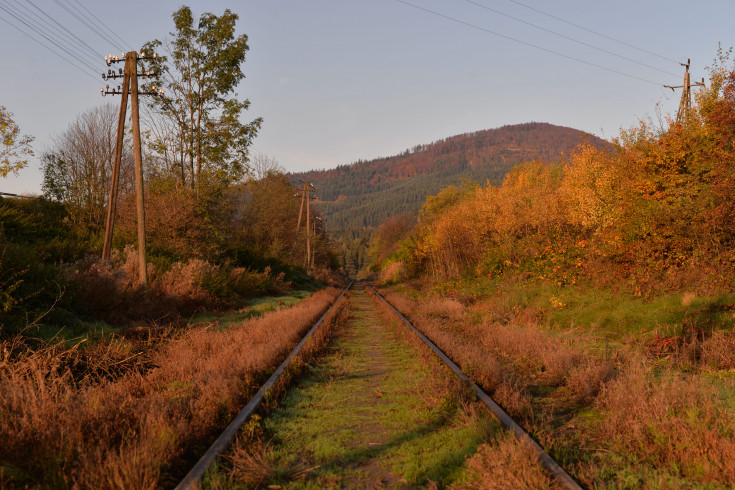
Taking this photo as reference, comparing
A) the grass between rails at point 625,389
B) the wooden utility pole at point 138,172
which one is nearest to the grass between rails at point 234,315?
the wooden utility pole at point 138,172

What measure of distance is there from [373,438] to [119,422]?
2388 mm

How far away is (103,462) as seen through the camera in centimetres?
321

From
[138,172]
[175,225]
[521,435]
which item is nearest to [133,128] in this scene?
[138,172]

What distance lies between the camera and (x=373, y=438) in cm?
426

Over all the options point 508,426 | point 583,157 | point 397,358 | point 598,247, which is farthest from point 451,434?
point 583,157

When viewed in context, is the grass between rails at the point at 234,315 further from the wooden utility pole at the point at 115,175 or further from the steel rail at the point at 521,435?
the steel rail at the point at 521,435

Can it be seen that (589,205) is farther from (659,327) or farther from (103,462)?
(103,462)

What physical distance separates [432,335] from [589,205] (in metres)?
8.20

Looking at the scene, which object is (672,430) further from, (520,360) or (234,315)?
(234,315)

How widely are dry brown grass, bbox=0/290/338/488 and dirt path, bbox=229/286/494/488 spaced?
0.71 m

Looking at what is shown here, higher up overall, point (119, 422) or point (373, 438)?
point (119, 422)

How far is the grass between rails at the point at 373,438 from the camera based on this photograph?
330 cm

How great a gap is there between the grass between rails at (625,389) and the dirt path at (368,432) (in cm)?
78

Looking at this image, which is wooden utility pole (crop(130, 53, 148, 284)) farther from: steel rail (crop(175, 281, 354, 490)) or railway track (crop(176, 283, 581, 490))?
steel rail (crop(175, 281, 354, 490))
